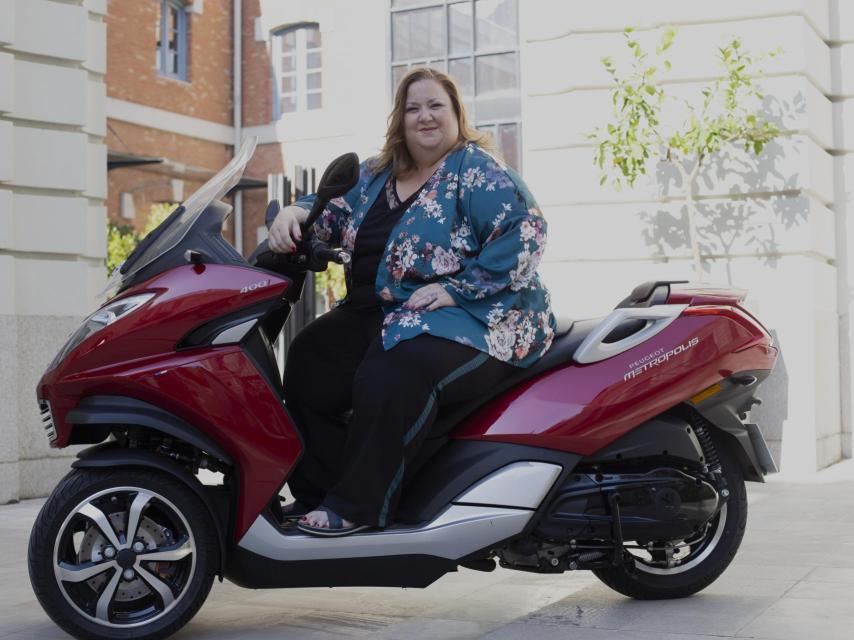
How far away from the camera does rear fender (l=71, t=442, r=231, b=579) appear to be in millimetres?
3703

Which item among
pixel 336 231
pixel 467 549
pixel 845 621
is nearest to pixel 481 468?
pixel 467 549

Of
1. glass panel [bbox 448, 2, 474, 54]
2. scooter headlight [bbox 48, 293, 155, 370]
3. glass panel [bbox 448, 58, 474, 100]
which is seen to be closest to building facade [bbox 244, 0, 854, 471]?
scooter headlight [bbox 48, 293, 155, 370]

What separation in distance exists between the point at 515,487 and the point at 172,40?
23283mm

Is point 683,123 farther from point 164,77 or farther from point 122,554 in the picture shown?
point 164,77

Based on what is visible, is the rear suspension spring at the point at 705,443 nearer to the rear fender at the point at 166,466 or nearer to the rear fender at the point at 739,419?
the rear fender at the point at 739,419

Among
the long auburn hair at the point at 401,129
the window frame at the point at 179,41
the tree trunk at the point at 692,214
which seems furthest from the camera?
the window frame at the point at 179,41

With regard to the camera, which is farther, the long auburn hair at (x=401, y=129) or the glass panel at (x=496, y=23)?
the glass panel at (x=496, y=23)

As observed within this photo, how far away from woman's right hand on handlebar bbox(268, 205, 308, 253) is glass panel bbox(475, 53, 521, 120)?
13.2 meters

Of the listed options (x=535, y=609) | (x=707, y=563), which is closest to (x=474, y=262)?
(x=535, y=609)

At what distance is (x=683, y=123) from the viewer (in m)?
8.60

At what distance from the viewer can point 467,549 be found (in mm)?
3838

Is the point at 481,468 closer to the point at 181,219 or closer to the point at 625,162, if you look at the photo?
the point at 181,219

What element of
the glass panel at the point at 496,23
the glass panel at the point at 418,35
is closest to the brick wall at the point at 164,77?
the glass panel at the point at 418,35

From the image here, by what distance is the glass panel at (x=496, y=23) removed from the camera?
1842 cm
